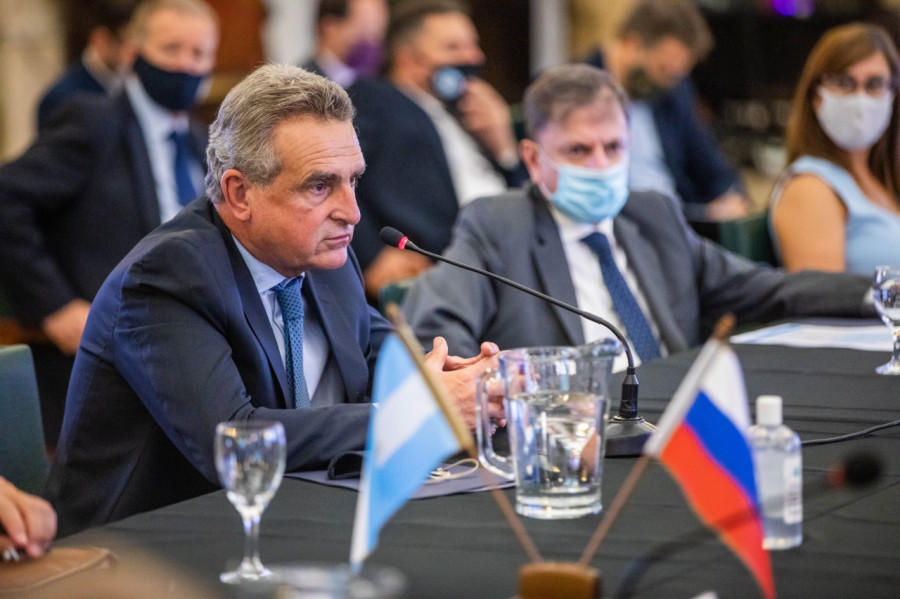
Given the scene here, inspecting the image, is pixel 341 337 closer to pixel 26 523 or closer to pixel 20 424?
pixel 20 424

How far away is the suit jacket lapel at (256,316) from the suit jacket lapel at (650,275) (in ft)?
4.08

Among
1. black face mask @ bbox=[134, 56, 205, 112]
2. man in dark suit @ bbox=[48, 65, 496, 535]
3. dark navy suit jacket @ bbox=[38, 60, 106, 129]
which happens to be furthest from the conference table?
dark navy suit jacket @ bbox=[38, 60, 106, 129]

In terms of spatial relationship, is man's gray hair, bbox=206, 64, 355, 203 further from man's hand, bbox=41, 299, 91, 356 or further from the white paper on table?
man's hand, bbox=41, 299, 91, 356

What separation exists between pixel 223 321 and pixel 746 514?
3.17 feet

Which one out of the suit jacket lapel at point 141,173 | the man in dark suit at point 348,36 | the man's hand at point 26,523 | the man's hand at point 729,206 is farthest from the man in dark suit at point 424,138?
the man's hand at point 26,523

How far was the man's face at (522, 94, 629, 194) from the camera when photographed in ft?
9.59

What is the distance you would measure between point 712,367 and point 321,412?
28.9 inches

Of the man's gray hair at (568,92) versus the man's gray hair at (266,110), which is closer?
the man's gray hair at (266,110)

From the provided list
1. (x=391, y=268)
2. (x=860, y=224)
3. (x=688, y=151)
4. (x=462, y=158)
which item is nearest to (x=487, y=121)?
(x=462, y=158)

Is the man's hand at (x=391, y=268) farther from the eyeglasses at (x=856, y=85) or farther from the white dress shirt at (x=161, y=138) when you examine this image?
the eyeglasses at (x=856, y=85)

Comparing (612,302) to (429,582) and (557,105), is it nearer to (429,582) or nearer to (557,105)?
(557,105)

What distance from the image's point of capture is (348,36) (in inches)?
200

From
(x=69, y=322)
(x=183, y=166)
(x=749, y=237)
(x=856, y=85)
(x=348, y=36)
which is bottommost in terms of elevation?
(x=69, y=322)

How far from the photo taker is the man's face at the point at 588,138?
9.59 ft
